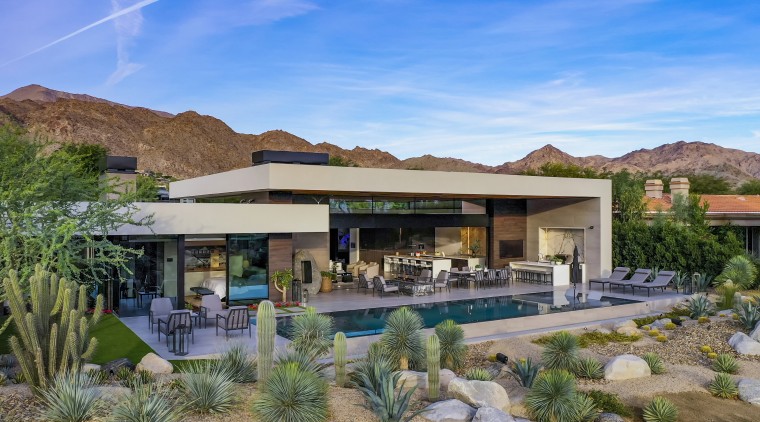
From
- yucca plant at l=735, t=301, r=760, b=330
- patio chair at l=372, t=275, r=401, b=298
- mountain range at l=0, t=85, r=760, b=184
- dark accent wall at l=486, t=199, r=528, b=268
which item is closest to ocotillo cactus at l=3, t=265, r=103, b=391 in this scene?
patio chair at l=372, t=275, r=401, b=298

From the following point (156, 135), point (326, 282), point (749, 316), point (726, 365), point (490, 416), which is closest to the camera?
point (490, 416)

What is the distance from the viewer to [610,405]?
9.63 m

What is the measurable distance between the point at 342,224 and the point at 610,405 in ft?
50.3

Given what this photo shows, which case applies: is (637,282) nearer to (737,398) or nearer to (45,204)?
(737,398)

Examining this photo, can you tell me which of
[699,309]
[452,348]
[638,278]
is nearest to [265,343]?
[452,348]

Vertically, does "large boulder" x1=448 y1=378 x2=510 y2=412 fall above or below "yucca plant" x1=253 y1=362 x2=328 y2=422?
below

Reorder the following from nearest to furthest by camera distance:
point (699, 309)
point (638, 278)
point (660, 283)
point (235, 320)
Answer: point (235, 320)
point (699, 309)
point (660, 283)
point (638, 278)

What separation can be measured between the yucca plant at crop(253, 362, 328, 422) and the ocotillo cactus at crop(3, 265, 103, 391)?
3194 millimetres

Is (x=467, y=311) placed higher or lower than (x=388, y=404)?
lower

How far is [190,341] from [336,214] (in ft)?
33.5

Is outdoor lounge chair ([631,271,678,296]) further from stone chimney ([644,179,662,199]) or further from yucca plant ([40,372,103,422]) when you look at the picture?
yucca plant ([40,372,103,422])

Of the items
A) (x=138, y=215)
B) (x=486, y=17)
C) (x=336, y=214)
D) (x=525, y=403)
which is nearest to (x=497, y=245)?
(x=336, y=214)

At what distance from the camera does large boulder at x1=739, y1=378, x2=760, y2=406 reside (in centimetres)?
1033

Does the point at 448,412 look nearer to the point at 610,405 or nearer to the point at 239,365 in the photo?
the point at 610,405
